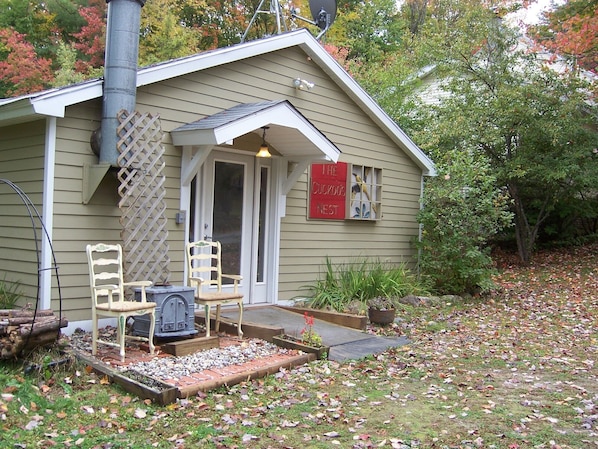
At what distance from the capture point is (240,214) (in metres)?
8.18

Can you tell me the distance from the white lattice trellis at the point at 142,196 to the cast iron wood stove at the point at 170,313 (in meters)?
0.39

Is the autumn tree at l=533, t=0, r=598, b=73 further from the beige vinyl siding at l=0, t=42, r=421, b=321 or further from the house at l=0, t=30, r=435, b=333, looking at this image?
the beige vinyl siding at l=0, t=42, r=421, b=321

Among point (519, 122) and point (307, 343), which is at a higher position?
point (519, 122)

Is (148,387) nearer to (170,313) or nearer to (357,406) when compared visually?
(170,313)

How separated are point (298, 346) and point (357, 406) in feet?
4.98

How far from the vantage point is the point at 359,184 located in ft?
32.6

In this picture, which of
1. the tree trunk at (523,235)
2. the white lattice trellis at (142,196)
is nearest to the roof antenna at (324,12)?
the white lattice trellis at (142,196)

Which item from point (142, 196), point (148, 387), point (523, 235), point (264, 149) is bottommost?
point (148, 387)

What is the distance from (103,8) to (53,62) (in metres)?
2.38

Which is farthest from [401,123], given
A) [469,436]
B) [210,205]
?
[469,436]

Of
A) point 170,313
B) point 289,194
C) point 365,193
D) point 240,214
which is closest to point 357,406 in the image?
point 170,313

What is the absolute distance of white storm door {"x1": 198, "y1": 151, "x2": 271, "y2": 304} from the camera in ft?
25.5

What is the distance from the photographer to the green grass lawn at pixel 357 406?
3.90 m

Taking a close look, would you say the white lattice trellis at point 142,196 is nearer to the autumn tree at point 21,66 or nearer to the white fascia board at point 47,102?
the white fascia board at point 47,102
